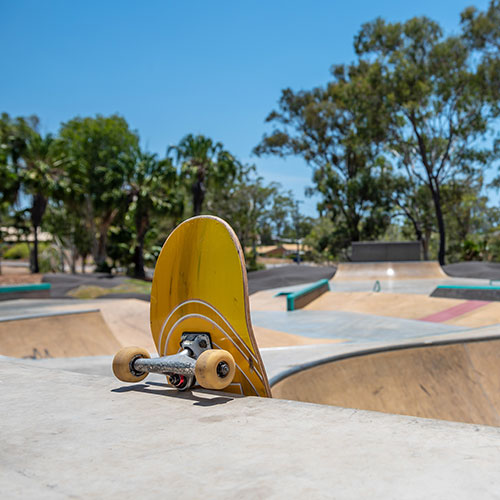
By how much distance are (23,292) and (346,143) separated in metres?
27.7

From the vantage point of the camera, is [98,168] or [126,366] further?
[98,168]

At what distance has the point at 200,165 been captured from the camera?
105ft

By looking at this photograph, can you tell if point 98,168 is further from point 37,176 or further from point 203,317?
point 203,317

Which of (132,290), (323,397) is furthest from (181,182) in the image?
(323,397)

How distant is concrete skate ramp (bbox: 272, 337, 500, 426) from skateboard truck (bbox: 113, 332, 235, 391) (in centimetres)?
161

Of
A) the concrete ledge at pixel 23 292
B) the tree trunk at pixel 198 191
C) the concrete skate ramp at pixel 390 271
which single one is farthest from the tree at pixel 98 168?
the concrete skate ramp at pixel 390 271

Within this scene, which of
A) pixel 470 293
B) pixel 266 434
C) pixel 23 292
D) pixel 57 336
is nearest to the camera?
pixel 266 434

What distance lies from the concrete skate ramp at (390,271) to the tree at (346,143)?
15.3m

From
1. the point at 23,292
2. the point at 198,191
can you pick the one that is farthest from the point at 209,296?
the point at 198,191

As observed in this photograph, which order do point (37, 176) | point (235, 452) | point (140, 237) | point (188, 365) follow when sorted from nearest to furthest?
point (235, 452) < point (188, 365) < point (37, 176) < point (140, 237)

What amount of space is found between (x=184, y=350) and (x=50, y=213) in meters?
42.9

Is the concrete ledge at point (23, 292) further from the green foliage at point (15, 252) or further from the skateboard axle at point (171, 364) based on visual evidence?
the green foliage at point (15, 252)

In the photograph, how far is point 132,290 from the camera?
22.6 m

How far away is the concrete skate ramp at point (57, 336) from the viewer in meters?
8.35
